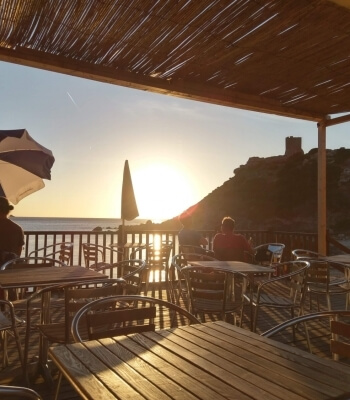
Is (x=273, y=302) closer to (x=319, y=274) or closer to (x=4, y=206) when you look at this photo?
(x=319, y=274)

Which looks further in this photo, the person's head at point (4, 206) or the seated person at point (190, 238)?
the seated person at point (190, 238)

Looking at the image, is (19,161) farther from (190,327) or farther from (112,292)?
(190,327)

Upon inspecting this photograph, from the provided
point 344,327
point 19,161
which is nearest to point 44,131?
point 19,161

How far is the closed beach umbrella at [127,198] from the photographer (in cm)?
802

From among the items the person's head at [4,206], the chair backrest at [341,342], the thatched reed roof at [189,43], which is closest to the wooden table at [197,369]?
the chair backrest at [341,342]

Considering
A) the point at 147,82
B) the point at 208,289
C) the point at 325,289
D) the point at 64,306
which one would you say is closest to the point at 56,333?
the point at 64,306

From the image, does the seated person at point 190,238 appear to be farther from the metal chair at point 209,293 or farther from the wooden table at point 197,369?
the wooden table at point 197,369

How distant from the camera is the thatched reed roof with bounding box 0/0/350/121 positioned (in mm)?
3391

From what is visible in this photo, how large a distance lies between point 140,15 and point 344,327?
2.76 m

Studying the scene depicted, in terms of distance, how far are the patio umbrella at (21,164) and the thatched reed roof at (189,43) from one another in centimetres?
101

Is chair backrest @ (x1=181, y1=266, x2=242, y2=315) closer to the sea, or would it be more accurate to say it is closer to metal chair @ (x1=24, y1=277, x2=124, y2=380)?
metal chair @ (x1=24, y1=277, x2=124, y2=380)

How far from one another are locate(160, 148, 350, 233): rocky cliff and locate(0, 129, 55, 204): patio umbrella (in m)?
35.1

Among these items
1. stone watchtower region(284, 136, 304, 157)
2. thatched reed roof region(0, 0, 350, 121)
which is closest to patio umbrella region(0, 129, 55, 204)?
thatched reed roof region(0, 0, 350, 121)

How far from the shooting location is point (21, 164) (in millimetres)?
4922
